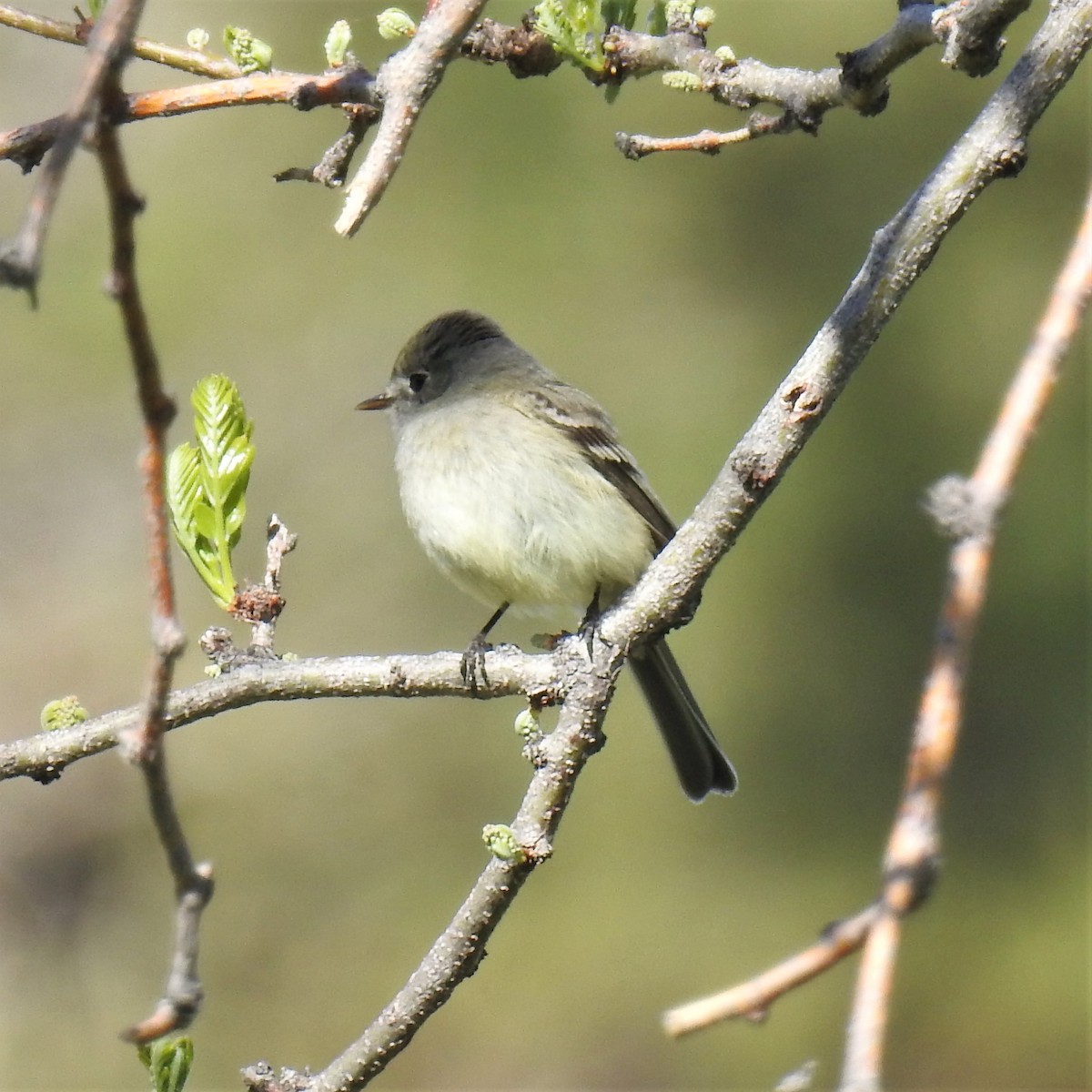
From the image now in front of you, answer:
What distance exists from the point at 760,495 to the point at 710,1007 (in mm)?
1490

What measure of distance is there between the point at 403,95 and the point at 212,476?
1069 millimetres

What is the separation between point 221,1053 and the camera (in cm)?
618

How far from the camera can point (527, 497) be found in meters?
4.09

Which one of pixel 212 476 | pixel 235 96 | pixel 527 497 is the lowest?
pixel 212 476

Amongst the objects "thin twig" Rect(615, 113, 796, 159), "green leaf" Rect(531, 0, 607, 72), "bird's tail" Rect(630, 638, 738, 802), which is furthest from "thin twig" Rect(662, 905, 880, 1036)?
"bird's tail" Rect(630, 638, 738, 802)

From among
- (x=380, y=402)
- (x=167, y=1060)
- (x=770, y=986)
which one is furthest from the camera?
(x=380, y=402)

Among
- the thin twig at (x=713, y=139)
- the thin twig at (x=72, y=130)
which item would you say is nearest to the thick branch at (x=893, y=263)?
the thin twig at (x=713, y=139)

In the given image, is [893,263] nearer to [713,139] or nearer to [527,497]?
[713,139]

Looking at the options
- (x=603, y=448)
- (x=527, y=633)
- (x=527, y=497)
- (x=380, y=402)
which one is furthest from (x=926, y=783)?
(x=527, y=633)

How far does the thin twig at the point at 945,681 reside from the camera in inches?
30.5

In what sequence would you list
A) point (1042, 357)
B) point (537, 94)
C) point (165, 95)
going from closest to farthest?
point (1042, 357) → point (165, 95) → point (537, 94)

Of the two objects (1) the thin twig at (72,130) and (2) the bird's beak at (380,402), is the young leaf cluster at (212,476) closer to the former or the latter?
(1) the thin twig at (72,130)

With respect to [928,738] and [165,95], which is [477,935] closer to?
[165,95]

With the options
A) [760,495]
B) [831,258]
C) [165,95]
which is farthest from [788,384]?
[831,258]
